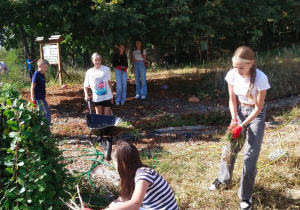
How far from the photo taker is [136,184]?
2230 mm

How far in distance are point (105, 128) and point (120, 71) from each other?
429 cm

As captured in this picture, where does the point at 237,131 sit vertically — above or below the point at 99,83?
below

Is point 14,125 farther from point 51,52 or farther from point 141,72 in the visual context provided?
point 51,52

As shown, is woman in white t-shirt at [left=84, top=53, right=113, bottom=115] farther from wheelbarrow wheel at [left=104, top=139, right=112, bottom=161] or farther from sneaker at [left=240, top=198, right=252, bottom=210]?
sneaker at [left=240, top=198, right=252, bottom=210]

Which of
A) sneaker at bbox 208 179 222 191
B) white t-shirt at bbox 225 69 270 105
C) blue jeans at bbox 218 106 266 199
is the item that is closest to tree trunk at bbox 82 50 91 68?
sneaker at bbox 208 179 222 191

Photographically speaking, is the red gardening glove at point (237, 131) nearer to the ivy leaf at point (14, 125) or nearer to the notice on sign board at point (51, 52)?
the ivy leaf at point (14, 125)

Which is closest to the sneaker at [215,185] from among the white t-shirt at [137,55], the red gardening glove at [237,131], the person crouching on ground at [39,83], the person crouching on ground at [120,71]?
the red gardening glove at [237,131]

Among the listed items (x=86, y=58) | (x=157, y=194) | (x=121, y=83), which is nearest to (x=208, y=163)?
(x=157, y=194)

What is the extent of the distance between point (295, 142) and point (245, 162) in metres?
1.99

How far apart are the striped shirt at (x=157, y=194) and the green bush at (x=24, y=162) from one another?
0.77 meters

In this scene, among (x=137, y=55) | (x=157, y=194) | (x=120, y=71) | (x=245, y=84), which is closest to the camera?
(x=157, y=194)

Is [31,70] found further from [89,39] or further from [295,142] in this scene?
[295,142]

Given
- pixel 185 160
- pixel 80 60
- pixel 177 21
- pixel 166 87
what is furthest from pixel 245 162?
pixel 80 60

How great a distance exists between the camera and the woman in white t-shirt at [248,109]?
10.2 feet
